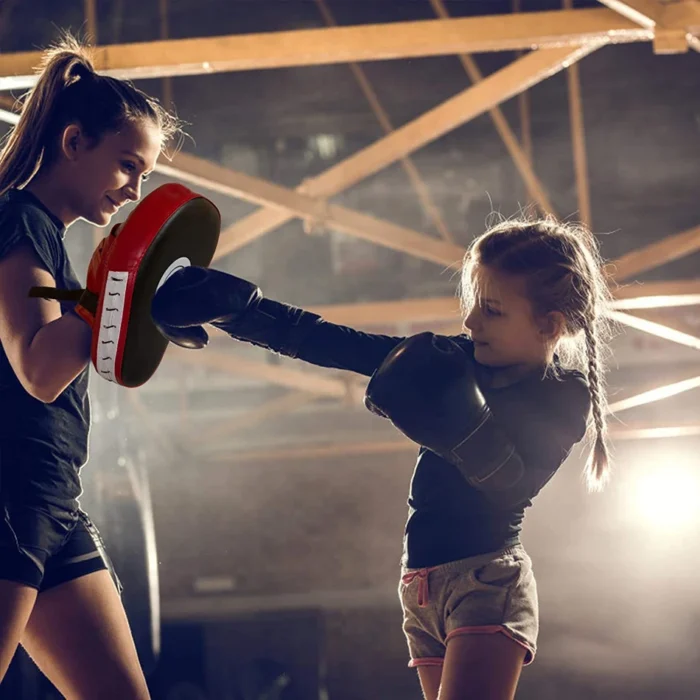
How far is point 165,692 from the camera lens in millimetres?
5078

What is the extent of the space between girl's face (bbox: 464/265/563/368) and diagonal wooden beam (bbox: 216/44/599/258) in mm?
1222

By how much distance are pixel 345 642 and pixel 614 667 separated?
1.66 m

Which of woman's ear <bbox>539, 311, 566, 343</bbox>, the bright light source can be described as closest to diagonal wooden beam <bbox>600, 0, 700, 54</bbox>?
woman's ear <bbox>539, 311, 566, 343</bbox>

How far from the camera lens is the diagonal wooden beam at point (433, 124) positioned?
259 cm

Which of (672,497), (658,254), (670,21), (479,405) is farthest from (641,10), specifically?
(672,497)

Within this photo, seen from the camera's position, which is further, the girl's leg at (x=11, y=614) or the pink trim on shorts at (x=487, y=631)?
the pink trim on shorts at (x=487, y=631)

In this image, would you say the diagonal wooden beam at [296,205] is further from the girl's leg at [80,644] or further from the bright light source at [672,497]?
the bright light source at [672,497]

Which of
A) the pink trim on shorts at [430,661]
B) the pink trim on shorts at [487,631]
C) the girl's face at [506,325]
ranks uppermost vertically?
the girl's face at [506,325]

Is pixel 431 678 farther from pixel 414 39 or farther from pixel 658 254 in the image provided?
pixel 658 254

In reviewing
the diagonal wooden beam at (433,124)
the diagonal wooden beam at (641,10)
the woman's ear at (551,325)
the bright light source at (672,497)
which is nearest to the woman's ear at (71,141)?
the woman's ear at (551,325)

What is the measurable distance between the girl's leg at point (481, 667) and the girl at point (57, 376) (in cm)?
41

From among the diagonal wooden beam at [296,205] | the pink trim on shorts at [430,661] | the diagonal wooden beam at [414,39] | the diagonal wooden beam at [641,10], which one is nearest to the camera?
the pink trim on shorts at [430,661]

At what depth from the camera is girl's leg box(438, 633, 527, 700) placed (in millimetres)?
1183

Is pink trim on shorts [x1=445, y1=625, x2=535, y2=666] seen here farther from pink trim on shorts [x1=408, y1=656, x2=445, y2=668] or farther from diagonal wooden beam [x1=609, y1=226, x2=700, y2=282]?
diagonal wooden beam [x1=609, y1=226, x2=700, y2=282]
